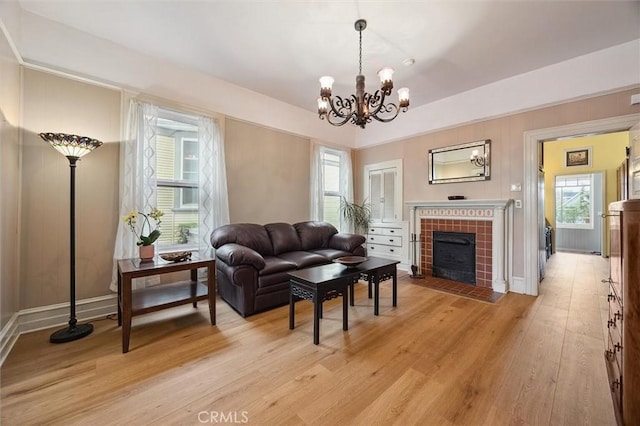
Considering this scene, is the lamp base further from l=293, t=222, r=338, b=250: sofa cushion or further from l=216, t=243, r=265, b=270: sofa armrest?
l=293, t=222, r=338, b=250: sofa cushion

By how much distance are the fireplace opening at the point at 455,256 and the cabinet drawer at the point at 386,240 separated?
675 mm

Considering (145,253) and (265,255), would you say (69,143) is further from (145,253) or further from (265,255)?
(265,255)

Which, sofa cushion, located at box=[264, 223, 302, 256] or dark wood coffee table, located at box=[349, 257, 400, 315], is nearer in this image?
dark wood coffee table, located at box=[349, 257, 400, 315]

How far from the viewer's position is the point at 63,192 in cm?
246

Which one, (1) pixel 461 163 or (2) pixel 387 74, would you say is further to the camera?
(1) pixel 461 163

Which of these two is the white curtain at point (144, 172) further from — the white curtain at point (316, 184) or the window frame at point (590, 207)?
the window frame at point (590, 207)

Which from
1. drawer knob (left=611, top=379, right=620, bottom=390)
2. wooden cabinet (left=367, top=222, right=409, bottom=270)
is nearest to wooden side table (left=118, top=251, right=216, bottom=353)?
drawer knob (left=611, top=379, right=620, bottom=390)

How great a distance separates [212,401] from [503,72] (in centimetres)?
468

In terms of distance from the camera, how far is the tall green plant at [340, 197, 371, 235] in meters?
5.12

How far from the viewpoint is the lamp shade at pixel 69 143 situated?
2062 mm

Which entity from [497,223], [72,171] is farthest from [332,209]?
[72,171]

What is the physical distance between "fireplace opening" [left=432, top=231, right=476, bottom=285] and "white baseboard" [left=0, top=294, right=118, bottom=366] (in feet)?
14.9

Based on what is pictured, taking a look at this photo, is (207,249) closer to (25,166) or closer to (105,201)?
(105,201)

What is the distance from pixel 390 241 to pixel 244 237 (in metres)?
2.89
